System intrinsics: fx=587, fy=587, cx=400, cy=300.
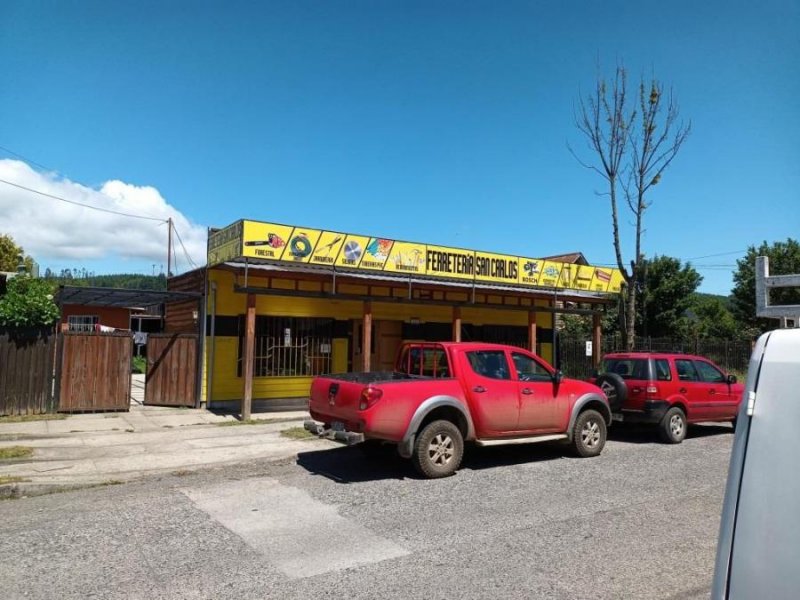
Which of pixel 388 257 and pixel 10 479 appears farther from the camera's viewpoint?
pixel 388 257

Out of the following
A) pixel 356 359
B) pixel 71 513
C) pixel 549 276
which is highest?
pixel 549 276

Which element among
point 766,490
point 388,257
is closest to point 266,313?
point 388,257

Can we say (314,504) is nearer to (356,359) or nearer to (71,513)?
(71,513)

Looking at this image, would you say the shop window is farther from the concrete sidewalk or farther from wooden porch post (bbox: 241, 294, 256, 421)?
wooden porch post (bbox: 241, 294, 256, 421)

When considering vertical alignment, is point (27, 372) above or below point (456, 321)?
below

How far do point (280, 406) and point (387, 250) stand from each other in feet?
15.5

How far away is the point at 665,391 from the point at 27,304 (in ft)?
42.2

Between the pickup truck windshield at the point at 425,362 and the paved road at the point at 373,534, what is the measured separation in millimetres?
1436

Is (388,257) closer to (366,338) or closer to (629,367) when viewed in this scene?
(366,338)

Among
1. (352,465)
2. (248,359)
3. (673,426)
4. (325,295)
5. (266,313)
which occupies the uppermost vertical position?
(325,295)

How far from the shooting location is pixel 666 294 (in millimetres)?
27641

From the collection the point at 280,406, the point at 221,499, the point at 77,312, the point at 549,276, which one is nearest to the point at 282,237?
the point at 280,406

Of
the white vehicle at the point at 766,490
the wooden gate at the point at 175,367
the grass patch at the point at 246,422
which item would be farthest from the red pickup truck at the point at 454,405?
the wooden gate at the point at 175,367

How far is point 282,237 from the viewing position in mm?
12859
